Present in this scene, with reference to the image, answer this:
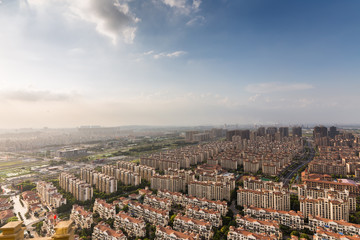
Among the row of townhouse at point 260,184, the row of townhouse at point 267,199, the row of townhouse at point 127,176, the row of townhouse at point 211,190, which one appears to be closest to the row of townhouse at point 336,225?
the row of townhouse at point 267,199

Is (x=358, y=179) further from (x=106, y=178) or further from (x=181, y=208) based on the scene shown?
(x=106, y=178)

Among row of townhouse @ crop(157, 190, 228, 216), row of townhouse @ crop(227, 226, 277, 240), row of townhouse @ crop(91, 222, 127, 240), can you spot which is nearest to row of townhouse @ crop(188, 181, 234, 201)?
row of townhouse @ crop(157, 190, 228, 216)

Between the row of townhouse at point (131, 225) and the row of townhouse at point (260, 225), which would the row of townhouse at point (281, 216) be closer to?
the row of townhouse at point (260, 225)

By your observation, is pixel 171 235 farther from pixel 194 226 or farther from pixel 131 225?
pixel 131 225

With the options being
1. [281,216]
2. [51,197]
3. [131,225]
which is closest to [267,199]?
[281,216]

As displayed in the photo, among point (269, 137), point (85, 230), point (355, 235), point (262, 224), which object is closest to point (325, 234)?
→ point (355, 235)

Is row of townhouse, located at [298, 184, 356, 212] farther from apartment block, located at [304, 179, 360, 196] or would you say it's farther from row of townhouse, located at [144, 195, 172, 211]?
row of townhouse, located at [144, 195, 172, 211]
